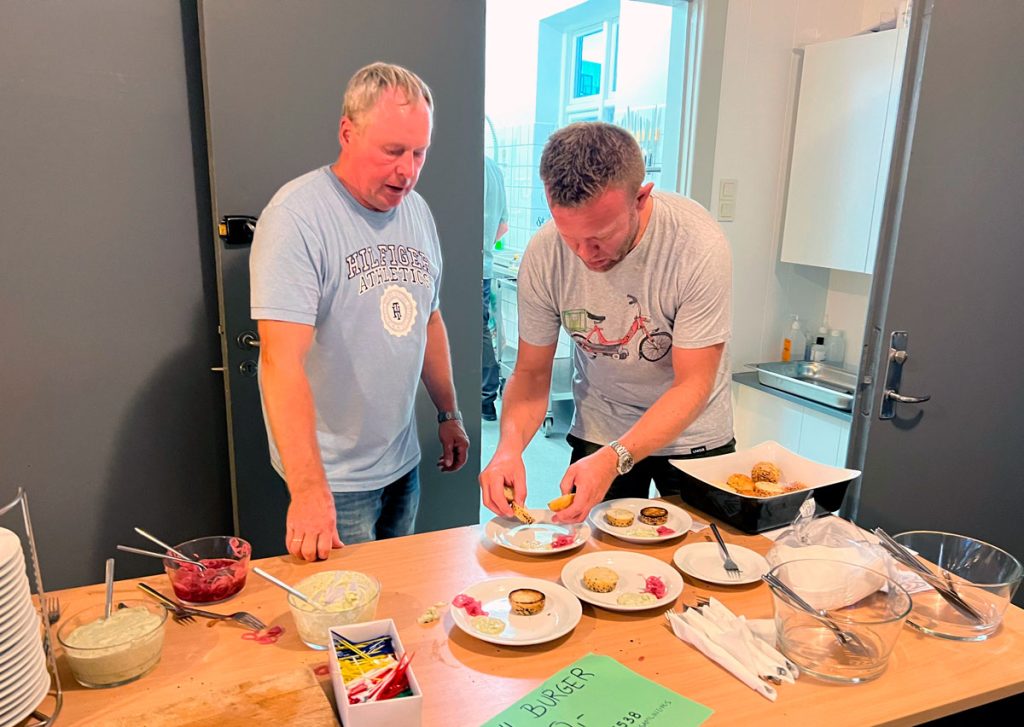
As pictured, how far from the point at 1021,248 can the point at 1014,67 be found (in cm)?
48

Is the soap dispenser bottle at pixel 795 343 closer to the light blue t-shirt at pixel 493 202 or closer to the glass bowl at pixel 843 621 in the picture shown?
the light blue t-shirt at pixel 493 202

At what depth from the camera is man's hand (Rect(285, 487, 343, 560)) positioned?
1.28 meters

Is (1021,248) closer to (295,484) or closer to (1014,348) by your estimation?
(1014,348)

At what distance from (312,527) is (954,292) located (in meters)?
1.78

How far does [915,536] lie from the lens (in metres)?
1.37

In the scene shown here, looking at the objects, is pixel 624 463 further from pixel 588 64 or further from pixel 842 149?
pixel 588 64

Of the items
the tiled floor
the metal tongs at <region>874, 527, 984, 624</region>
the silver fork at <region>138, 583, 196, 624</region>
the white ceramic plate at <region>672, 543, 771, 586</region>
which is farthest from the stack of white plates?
the tiled floor

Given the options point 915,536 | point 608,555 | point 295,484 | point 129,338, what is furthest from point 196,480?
point 915,536

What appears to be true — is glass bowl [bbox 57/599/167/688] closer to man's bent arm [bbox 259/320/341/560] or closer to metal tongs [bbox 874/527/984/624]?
man's bent arm [bbox 259/320/341/560]

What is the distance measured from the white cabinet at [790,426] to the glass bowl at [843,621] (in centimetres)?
156

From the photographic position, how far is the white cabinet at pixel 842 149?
8.54 ft

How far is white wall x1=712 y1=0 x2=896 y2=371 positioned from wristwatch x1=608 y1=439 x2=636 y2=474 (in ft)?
6.04

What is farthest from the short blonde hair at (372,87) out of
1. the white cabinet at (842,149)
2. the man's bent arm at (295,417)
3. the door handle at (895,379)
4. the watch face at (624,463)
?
the white cabinet at (842,149)

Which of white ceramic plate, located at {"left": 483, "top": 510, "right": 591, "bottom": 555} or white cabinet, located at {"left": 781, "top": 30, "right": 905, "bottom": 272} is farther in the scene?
white cabinet, located at {"left": 781, "top": 30, "right": 905, "bottom": 272}
